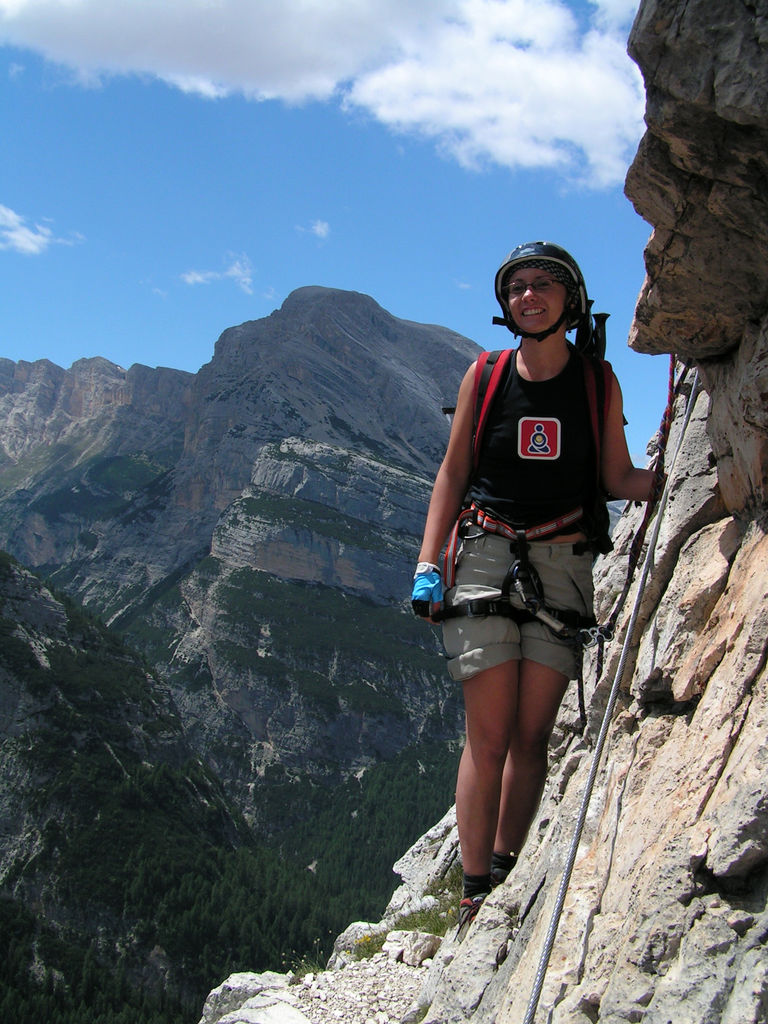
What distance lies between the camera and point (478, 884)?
5.47 m

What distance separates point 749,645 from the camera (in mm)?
3668

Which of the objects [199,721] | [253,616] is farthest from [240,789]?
[253,616]

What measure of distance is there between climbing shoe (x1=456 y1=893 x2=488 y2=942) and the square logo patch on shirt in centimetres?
285

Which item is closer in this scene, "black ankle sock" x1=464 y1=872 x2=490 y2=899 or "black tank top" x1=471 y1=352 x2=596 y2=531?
"black tank top" x1=471 y1=352 x2=596 y2=531

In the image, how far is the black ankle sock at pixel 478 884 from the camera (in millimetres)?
5457

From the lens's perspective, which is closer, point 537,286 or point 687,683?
point 687,683

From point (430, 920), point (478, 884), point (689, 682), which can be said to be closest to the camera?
point (689, 682)

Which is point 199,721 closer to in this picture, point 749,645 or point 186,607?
point 186,607

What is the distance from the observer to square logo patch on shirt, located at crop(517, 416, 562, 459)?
16.5 ft

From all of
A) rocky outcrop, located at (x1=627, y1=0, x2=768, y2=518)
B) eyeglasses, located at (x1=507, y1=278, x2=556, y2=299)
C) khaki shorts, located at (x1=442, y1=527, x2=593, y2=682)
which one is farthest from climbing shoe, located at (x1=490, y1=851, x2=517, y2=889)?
eyeglasses, located at (x1=507, y1=278, x2=556, y2=299)

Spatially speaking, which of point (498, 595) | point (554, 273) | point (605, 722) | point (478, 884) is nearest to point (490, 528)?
point (498, 595)

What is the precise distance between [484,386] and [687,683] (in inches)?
81.8

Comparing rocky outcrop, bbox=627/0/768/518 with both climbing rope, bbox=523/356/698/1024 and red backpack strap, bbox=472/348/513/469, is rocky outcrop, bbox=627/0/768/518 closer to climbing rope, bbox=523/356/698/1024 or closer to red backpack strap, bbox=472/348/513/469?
climbing rope, bbox=523/356/698/1024

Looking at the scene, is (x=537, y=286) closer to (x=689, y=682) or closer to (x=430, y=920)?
(x=689, y=682)
